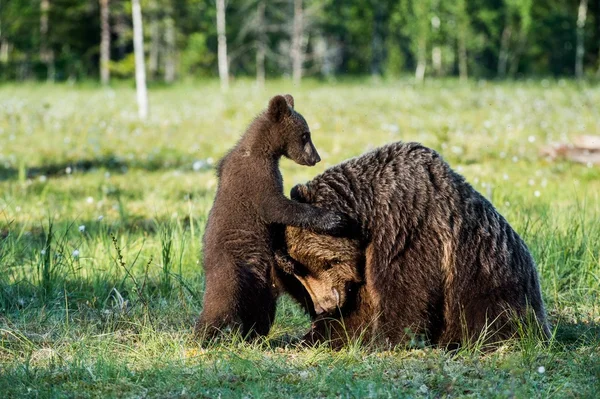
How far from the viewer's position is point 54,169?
13562 mm

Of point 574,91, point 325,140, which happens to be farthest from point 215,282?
point 574,91

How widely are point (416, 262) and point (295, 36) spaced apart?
133ft

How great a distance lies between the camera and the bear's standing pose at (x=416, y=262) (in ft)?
16.8

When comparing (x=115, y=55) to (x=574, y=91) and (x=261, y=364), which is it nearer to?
(x=574, y=91)

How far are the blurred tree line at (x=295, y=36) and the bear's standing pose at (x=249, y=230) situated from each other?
3330cm

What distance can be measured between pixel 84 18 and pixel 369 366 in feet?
160

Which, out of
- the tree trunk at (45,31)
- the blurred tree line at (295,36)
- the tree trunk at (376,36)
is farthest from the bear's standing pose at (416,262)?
the tree trunk at (376,36)

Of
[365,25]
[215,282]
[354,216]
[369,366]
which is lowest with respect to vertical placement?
[369,366]

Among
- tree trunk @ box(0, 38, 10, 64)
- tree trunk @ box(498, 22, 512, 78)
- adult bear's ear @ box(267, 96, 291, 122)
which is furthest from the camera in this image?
tree trunk @ box(498, 22, 512, 78)

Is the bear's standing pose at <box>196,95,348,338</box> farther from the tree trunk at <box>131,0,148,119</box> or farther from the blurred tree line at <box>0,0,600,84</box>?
the blurred tree line at <box>0,0,600,84</box>

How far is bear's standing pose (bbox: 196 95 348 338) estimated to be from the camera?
5.12 m

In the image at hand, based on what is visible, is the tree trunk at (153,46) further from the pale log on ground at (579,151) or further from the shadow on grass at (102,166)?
the pale log on ground at (579,151)

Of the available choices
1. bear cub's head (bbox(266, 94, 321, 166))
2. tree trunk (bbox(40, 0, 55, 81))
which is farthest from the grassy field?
tree trunk (bbox(40, 0, 55, 81))

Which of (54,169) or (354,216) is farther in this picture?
(54,169)
